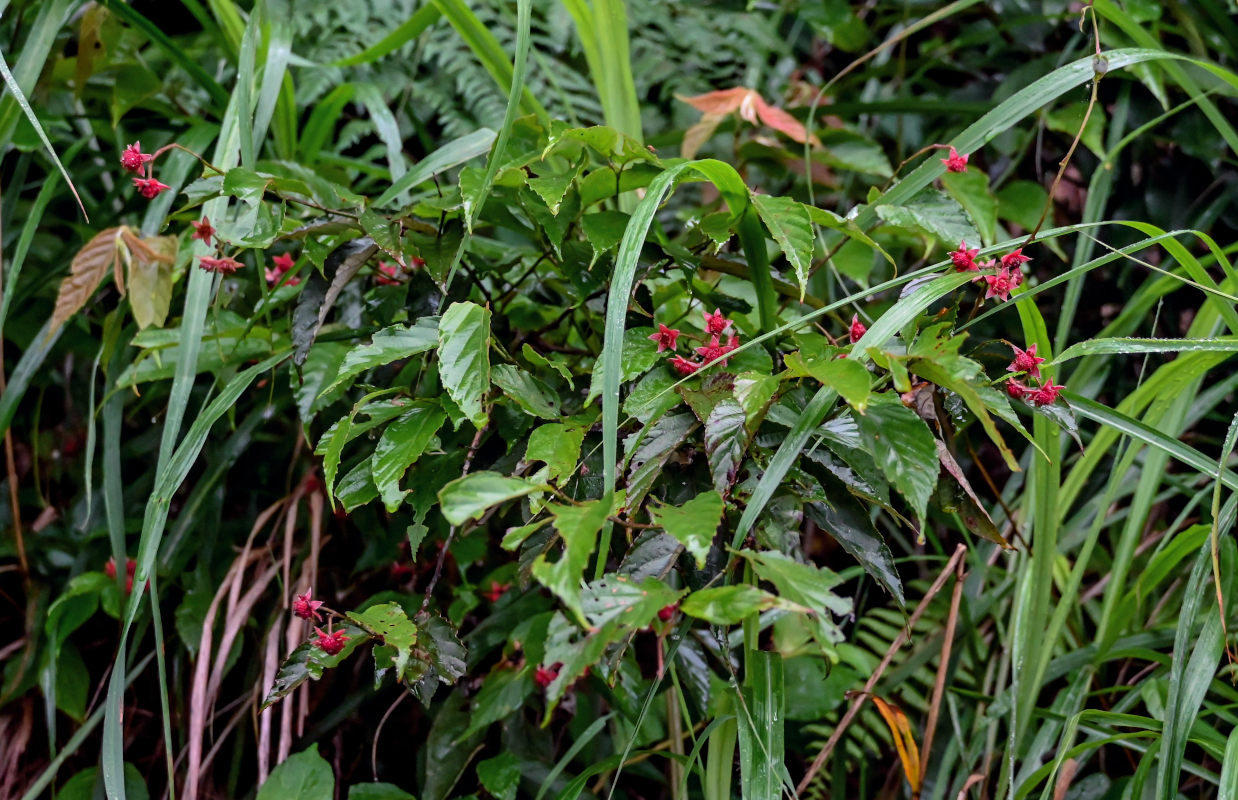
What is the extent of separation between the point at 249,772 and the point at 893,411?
0.96 metres

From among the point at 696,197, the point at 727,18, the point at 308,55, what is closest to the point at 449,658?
the point at 696,197

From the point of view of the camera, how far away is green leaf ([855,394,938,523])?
560 mm

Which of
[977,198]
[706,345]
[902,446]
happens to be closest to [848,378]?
[902,446]

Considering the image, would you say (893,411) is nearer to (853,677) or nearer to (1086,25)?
(853,677)

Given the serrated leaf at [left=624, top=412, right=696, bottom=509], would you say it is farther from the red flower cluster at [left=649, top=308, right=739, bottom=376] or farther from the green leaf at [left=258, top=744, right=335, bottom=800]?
the green leaf at [left=258, top=744, right=335, bottom=800]

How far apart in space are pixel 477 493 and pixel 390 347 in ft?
0.73

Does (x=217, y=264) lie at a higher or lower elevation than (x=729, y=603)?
higher

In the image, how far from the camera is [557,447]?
0.65 meters

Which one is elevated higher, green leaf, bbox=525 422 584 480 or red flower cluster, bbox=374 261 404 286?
red flower cluster, bbox=374 261 404 286

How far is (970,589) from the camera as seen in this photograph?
118cm

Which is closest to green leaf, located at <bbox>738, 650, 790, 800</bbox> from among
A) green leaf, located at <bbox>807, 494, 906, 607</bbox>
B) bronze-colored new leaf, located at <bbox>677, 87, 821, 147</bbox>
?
green leaf, located at <bbox>807, 494, 906, 607</bbox>

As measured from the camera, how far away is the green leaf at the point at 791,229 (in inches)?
26.0

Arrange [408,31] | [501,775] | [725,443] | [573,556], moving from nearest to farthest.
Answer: [573,556] → [725,443] → [501,775] → [408,31]

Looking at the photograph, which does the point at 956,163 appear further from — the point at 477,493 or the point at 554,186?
the point at 477,493
